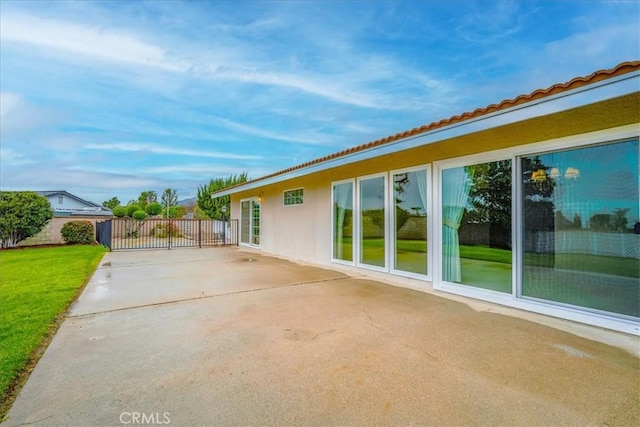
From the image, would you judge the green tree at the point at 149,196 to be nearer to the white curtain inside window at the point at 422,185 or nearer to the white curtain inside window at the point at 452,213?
the white curtain inside window at the point at 422,185

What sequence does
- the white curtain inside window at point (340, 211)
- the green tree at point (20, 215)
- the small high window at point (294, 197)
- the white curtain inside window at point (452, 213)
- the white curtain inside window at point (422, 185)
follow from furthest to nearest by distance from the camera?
the green tree at point (20, 215) → the small high window at point (294, 197) → the white curtain inside window at point (340, 211) → the white curtain inside window at point (422, 185) → the white curtain inside window at point (452, 213)

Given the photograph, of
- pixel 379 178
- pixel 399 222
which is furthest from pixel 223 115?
pixel 399 222

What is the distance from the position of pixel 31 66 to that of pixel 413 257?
40.0 ft

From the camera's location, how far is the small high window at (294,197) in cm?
1024

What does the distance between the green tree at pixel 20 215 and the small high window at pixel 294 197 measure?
1127 cm

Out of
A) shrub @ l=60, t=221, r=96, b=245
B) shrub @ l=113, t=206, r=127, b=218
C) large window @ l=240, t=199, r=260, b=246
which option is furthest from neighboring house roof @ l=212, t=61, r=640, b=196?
shrub @ l=113, t=206, r=127, b=218

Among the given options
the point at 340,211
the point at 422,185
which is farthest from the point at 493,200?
the point at 340,211

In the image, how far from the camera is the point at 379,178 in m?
7.06

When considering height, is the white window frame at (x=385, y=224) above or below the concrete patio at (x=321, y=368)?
above

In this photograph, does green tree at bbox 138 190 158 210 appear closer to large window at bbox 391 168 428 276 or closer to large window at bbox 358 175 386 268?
large window at bbox 358 175 386 268

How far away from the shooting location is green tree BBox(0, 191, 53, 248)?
41.4ft

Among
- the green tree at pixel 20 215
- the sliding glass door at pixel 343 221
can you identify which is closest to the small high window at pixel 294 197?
the sliding glass door at pixel 343 221

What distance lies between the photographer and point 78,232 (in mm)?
15422

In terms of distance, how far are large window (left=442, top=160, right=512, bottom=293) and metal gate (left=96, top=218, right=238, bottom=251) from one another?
12.2 metres
